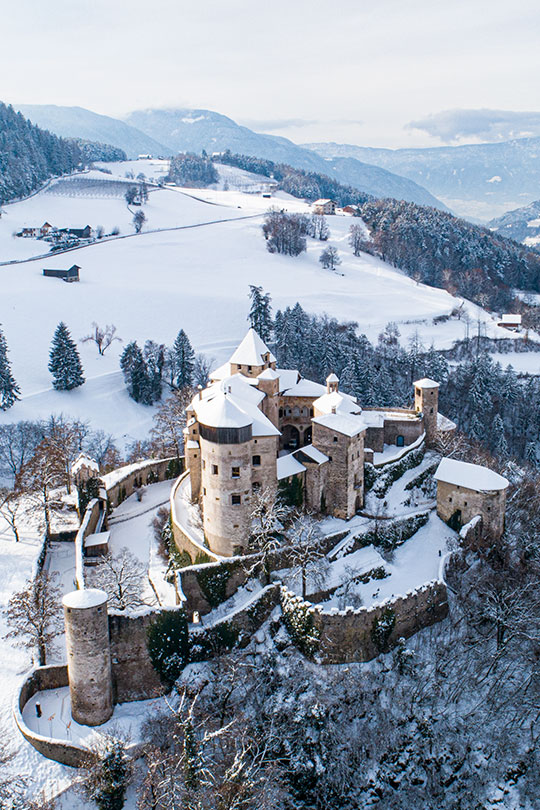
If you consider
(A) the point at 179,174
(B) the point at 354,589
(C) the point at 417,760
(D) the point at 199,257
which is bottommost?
(C) the point at 417,760

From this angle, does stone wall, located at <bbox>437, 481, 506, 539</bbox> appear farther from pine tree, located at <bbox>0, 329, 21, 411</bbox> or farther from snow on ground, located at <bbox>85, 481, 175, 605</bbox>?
pine tree, located at <bbox>0, 329, 21, 411</bbox>

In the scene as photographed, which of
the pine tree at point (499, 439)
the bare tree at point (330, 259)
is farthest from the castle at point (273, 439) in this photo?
the bare tree at point (330, 259)

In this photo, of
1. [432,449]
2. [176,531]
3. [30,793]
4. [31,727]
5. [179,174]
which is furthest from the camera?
[179,174]

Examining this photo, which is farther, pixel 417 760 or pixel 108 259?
pixel 108 259

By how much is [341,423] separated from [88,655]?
19.3 m

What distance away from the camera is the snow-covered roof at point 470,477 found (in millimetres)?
40156

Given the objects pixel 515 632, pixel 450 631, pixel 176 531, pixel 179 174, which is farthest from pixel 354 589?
pixel 179 174

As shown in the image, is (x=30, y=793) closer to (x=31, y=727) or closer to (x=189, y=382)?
(x=31, y=727)

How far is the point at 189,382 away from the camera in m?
77.4

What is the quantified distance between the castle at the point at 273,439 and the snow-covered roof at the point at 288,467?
0.06 meters

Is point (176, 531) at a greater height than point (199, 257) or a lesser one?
lesser

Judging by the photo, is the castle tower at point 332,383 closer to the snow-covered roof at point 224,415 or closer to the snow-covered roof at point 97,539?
the snow-covered roof at point 224,415

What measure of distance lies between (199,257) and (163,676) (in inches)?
3923

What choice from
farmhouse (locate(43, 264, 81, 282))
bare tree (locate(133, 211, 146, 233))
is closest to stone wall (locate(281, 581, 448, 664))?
farmhouse (locate(43, 264, 81, 282))
